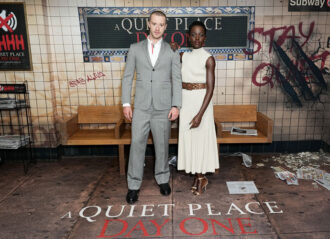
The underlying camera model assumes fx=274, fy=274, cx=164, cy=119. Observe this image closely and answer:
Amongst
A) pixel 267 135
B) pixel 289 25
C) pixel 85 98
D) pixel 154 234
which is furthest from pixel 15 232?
pixel 289 25

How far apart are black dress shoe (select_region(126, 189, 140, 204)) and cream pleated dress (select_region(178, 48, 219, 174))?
58 centimetres

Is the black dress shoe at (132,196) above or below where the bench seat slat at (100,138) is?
below

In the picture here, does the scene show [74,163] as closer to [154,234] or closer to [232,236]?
[154,234]

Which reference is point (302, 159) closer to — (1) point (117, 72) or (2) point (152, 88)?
(2) point (152, 88)

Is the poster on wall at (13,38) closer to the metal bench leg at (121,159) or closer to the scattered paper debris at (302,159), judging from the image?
the metal bench leg at (121,159)

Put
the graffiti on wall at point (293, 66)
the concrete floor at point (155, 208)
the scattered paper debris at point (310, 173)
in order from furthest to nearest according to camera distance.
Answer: the graffiti on wall at point (293, 66), the scattered paper debris at point (310, 173), the concrete floor at point (155, 208)

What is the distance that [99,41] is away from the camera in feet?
13.1

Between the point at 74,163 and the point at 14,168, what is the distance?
833mm

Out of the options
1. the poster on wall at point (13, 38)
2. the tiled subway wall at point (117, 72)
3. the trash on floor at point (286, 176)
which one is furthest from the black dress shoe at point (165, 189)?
the poster on wall at point (13, 38)

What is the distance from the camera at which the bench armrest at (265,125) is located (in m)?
3.61

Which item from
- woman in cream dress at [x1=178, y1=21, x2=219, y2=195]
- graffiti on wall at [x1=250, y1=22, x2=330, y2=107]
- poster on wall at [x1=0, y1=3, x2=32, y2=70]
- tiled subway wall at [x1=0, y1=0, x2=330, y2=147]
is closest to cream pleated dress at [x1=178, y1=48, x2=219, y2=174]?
woman in cream dress at [x1=178, y1=21, x2=219, y2=195]

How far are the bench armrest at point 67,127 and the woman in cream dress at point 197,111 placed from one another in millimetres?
1644

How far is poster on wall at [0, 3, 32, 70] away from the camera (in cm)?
376

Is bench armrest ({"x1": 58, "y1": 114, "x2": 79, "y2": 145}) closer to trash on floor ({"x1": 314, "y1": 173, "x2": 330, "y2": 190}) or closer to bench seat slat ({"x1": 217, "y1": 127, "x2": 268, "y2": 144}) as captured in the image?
bench seat slat ({"x1": 217, "y1": 127, "x2": 268, "y2": 144})
